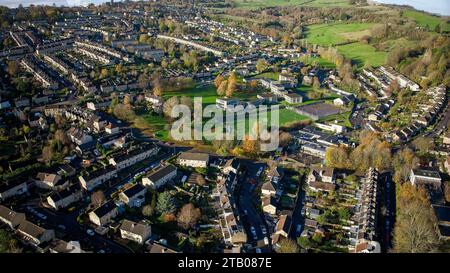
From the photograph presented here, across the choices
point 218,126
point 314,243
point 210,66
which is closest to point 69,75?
point 210,66

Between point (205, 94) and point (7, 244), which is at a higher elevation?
point (205, 94)

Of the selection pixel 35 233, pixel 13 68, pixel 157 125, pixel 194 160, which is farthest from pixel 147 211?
pixel 13 68

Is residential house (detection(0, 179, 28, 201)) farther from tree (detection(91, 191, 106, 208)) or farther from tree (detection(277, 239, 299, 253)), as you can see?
tree (detection(277, 239, 299, 253))

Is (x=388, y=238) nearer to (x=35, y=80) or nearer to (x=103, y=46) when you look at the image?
(x=35, y=80)

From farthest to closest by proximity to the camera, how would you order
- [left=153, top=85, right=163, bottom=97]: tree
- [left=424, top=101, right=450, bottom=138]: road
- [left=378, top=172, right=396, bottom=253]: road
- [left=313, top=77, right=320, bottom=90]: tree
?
[left=313, top=77, right=320, bottom=90]: tree → [left=153, top=85, right=163, bottom=97]: tree → [left=424, top=101, right=450, bottom=138]: road → [left=378, top=172, right=396, bottom=253]: road

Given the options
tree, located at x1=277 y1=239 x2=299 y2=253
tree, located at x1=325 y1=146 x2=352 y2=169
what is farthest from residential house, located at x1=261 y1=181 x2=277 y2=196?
A: tree, located at x1=325 y1=146 x2=352 y2=169

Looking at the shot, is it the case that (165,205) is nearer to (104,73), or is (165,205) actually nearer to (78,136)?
(78,136)
